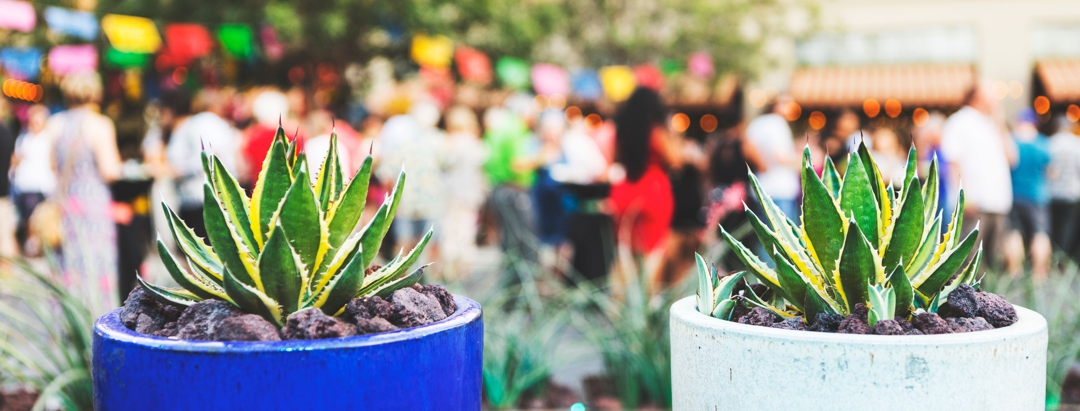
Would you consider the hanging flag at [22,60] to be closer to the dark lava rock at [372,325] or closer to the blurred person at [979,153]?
the blurred person at [979,153]

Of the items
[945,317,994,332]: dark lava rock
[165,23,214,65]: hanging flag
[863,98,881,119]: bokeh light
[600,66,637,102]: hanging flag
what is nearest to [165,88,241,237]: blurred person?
[945,317,994,332]: dark lava rock

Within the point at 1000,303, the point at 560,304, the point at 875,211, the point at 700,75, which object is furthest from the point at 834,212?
the point at 700,75

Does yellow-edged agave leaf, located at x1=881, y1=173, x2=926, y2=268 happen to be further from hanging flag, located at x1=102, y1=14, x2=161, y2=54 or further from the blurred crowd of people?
hanging flag, located at x1=102, y1=14, x2=161, y2=54

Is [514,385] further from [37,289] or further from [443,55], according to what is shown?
[443,55]

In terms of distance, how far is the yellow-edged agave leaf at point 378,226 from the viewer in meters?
1.66

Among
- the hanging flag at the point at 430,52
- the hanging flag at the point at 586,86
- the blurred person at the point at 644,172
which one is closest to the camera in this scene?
the blurred person at the point at 644,172

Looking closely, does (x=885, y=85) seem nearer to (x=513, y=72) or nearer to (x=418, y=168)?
(x=513, y=72)

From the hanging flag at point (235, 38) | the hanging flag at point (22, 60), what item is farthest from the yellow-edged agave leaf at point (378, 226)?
the hanging flag at point (22, 60)

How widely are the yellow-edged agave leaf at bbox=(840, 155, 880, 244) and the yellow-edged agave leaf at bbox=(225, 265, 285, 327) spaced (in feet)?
3.61

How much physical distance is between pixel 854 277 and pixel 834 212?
0.42 ft

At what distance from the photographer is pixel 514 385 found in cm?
324

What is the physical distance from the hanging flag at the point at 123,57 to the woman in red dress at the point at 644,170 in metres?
15.9

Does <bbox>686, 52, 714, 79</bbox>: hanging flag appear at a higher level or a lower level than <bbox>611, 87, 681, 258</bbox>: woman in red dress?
higher

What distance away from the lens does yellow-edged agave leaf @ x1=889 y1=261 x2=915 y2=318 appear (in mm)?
1631
